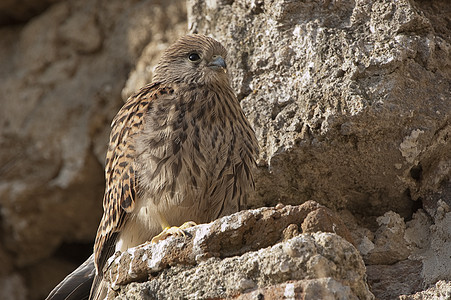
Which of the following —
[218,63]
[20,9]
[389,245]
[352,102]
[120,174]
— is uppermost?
[20,9]

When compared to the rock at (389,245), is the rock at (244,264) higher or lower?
higher

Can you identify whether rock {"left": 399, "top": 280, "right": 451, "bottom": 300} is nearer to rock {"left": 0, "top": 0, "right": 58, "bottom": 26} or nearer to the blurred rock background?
the blurred rock background

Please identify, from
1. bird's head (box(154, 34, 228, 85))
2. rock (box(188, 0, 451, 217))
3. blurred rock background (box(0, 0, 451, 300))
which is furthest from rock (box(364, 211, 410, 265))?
bird's head (box(154, 34, 228, 85))

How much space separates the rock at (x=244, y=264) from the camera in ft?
8.12

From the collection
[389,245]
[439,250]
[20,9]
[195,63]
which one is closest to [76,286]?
[195,63]

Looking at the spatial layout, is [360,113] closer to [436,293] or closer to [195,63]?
[436,293]

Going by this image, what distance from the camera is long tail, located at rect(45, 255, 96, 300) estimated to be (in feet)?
11.9

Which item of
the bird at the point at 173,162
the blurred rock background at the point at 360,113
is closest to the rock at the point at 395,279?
the blurred rock background at the point at 360,113

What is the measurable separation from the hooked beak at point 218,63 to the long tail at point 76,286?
1232mm

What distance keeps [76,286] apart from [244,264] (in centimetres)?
142

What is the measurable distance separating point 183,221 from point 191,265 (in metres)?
0.76

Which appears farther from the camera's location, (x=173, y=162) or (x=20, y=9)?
(x=20, y=9)

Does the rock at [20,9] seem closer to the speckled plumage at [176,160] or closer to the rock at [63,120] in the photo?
the rock at [63,120]

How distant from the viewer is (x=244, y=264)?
2.62 metres
